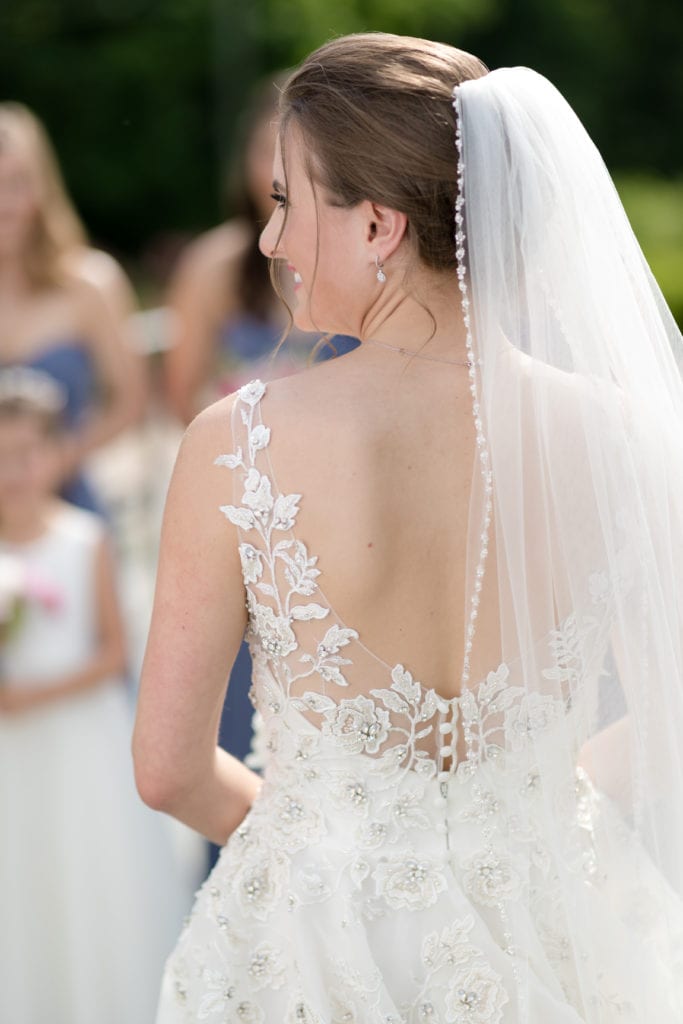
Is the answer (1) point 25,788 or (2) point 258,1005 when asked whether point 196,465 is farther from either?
(1) point 25,788

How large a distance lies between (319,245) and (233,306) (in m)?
3.09

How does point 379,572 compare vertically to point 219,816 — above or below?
above

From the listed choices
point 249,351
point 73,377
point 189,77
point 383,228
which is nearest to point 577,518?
point 383,228

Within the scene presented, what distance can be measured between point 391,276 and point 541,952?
1.02 meters

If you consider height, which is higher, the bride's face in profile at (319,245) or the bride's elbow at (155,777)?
the bride's face in profile at (319,245)

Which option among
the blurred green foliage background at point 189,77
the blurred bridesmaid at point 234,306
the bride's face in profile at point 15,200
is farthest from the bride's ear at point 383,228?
the blurred green foliage background at point 189,77

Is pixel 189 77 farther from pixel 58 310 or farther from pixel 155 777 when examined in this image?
pixel 155 777

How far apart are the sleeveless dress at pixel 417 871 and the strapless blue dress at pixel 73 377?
118 inches

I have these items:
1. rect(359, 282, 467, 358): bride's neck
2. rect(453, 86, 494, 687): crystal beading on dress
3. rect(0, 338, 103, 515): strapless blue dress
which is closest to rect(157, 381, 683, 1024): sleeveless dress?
rect(453, 86, 494, 687): crystal beading on dress

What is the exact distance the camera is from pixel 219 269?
A: 4.98 metres

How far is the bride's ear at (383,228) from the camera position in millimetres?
1865

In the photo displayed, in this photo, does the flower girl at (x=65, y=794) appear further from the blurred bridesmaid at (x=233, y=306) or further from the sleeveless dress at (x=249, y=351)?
the blurred bridesmaid at (x=233, y=306)

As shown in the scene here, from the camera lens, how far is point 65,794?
404 centimetres

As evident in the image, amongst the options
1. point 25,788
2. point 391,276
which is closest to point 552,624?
point 391,276
